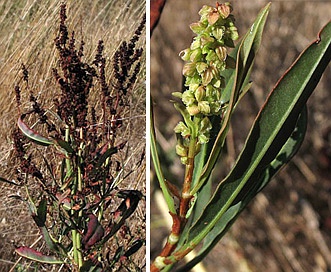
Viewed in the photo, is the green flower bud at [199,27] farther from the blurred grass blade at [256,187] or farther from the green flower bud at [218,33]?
the blurred grass blade at [256,187]

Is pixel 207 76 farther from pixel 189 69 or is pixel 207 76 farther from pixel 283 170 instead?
pixel 283 170

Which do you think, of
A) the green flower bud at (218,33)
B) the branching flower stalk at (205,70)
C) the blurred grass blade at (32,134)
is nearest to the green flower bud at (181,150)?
the branching flower stalk at (205,70)

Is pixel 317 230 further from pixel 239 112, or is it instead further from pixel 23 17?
pixel 23 17

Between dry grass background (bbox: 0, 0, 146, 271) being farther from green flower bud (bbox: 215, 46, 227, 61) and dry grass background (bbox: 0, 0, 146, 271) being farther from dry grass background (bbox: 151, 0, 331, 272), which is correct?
dry grass background (bbox: 151, 0, 331, 272)

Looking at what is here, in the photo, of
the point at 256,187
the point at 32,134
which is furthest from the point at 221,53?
the point at 32,134

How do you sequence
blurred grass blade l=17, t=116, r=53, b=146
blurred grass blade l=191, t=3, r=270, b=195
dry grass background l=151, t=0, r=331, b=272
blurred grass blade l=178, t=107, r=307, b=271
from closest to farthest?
blurred grass blade l=191, t=3, r=270, b=195, blurred grass blade l=178, t=107, r=307, b=271, blurred grass blade l=17, t=116, r=53, b=146, dry grass background l=151, t=0, r=331, b=272

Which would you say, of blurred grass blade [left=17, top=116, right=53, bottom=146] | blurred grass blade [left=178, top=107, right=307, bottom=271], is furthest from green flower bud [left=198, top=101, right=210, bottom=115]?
blurred grass blade [left=17, top=116, right=53, bottom=146]
